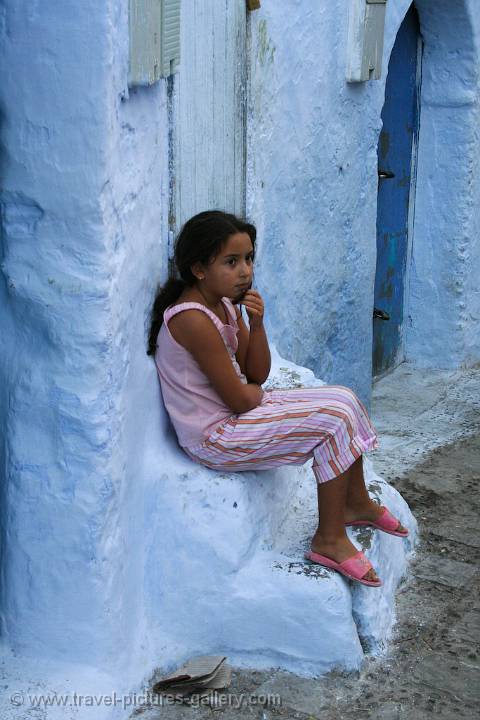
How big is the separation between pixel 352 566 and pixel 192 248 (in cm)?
105

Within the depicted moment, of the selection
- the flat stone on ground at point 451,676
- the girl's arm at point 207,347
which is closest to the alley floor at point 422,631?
the flat stone on ground at point 451,676

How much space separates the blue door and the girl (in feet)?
9.30

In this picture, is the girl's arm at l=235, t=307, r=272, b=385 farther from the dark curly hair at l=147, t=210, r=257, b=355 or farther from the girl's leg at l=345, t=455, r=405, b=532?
the girl's leg at l=345, t=455, r=405, b=532

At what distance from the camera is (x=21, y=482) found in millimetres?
2906

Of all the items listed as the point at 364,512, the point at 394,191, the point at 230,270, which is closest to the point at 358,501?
the point at 364,512

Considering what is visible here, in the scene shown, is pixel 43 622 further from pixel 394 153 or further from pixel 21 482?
pixel 394 153

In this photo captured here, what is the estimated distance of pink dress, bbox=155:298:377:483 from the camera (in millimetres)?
3268

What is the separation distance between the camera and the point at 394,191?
625 cm

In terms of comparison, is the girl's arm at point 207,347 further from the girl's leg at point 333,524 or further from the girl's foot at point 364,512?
the girl's foot at point 364,512

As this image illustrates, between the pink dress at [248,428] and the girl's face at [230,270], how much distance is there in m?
0.09

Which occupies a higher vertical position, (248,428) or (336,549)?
(248,428)

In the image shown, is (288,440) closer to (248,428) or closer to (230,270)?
(248,428)

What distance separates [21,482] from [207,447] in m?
0.60

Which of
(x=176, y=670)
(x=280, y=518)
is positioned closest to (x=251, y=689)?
(x=176, y=670)
